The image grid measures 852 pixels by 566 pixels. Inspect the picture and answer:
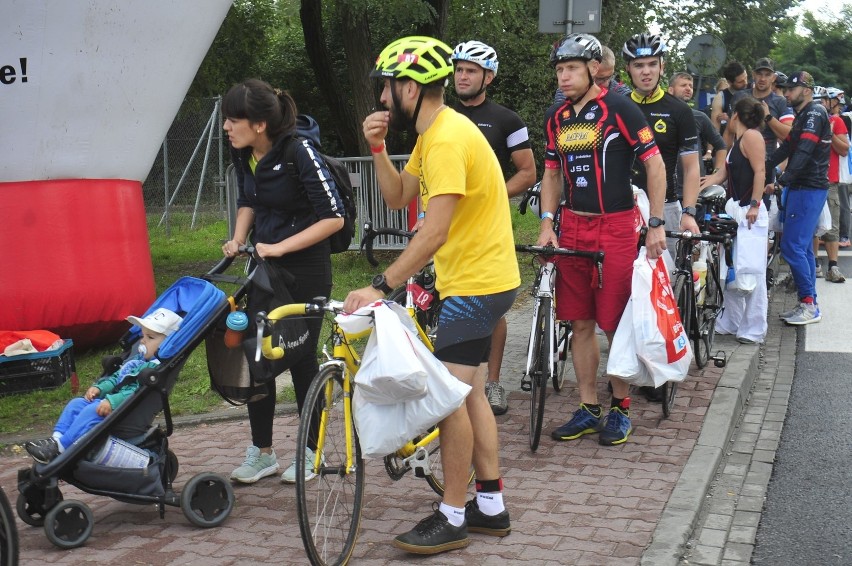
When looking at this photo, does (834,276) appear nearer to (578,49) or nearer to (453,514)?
(578,49)

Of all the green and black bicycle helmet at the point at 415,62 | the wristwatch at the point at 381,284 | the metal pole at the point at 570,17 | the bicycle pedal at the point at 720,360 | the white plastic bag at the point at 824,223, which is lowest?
the bicycle pedal at the point at 720,360

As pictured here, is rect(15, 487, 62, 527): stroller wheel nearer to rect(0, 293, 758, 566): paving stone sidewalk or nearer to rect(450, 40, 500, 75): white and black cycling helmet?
rect(0, 293, 758, 566): paving stone sidewalk

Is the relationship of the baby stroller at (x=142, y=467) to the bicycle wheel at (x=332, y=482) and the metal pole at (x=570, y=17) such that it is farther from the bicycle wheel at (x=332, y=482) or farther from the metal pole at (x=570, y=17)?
the metal pole at (x=570, y=17)

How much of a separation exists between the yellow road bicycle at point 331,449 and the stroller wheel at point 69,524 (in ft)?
3.48

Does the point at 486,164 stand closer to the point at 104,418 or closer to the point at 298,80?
the point at 104,418

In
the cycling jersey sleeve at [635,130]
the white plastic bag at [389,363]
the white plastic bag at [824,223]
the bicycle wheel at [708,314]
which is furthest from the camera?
the white plastic bag at [824,223]

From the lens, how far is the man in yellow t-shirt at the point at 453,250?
427 cm

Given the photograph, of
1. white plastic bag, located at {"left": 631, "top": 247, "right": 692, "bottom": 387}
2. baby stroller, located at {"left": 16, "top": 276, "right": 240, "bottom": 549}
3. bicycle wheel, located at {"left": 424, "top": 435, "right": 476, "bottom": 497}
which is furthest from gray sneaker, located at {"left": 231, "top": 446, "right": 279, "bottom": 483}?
white plastic bag, located at {"left": 631, "top": 247, "right": 692, "bottom": 387}

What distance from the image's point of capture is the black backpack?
5.24 meters

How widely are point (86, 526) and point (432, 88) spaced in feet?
7.67

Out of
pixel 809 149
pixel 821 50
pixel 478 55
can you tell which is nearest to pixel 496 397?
pixel 478 55

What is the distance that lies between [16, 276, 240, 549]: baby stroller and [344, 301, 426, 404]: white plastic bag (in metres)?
1.05

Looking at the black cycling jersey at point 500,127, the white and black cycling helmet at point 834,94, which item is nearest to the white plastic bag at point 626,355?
the black cycling jersey at point 500,127

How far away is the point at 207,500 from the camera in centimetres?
497
